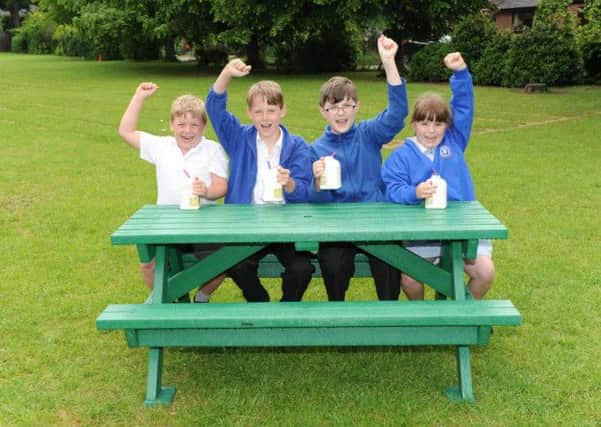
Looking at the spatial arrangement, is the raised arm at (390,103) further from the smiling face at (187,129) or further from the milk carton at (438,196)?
the smiling face at (187,129)

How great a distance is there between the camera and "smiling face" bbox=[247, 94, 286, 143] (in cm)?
404

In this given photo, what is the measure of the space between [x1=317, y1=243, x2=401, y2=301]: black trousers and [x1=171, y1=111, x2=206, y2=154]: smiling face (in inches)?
37.2

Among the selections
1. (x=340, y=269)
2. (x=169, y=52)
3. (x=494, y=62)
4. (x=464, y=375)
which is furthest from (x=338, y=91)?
(x=169, y=52)

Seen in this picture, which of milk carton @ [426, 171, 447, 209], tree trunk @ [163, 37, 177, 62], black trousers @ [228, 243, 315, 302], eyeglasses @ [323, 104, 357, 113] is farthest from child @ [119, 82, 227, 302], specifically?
tree trunk @ [163, 37, 177, 62]

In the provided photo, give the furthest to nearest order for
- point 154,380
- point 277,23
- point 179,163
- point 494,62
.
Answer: point 277,23
point 494,62
point 179,163
point 154,380

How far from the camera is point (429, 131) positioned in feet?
13.3

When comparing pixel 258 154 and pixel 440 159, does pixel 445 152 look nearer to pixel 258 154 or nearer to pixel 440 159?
pixel 440 159

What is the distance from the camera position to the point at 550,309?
476 centimetres

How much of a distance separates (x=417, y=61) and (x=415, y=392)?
23913 mm

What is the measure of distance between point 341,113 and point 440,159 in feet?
1.91

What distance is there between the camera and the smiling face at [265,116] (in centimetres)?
404

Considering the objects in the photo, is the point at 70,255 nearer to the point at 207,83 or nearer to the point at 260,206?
the point at 260,206

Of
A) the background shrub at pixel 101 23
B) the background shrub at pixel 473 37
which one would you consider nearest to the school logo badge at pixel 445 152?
the background shrub at pixel 473 37

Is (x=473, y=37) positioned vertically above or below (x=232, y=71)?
above
